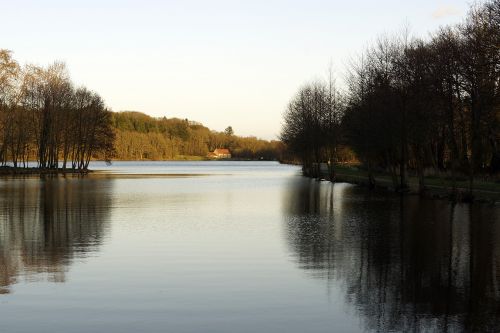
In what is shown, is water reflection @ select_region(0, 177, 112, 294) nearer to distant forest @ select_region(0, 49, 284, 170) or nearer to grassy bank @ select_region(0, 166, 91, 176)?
distant forest @ select_region(0, 49, 284, 170)

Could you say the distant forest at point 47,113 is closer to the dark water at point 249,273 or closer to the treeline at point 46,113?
the treeline at point 46,113

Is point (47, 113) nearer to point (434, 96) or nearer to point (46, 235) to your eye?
point (434, 96)

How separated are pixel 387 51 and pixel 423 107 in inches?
440

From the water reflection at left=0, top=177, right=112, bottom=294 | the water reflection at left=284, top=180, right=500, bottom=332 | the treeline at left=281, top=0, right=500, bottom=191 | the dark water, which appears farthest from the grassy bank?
the water reflection at left=284, top=180, right=500, bottom=332

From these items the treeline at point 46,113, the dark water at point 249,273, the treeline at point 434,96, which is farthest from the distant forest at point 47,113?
the dark water at point 249,273

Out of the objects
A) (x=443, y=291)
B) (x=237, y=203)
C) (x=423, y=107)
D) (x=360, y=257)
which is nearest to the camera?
(x=443, y=291)

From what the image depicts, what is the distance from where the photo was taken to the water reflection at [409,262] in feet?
35.7

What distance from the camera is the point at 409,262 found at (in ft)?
53.9

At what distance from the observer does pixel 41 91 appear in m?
88.9

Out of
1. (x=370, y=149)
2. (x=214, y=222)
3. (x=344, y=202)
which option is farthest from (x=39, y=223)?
(x=370, y=149)

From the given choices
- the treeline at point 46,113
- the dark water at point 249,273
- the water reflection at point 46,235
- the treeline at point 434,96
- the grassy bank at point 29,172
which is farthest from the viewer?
the grassy bank at point 29,172

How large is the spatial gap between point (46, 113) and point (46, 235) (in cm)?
7272

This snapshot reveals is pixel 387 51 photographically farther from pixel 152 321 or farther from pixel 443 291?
pixel 152 321

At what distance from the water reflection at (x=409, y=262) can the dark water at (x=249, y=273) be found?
41 mm
